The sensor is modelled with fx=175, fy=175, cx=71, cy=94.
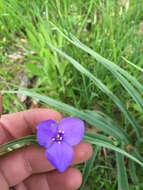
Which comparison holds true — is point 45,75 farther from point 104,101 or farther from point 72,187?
point 72,187

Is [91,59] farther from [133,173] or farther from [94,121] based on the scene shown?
[133,173]

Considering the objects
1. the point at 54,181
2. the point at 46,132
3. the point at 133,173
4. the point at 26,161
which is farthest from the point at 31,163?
the point at 133,173

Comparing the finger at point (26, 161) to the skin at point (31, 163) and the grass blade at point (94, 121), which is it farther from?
the grass blade at point (94, 121)

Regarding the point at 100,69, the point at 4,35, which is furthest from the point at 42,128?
the point at 4,35

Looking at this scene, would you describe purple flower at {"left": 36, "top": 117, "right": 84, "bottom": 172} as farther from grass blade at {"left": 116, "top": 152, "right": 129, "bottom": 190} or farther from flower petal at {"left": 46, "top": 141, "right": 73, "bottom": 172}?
grass blade at {"left": 116, "top": 152, "right": 129, "bottom": 190}

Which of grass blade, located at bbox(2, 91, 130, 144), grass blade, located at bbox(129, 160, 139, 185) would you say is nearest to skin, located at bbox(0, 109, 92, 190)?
grass blade, located at bbox(2, 91, 130, 144)

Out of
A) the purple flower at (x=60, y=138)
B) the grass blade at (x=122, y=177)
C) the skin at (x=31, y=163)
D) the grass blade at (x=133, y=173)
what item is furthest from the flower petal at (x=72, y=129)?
the grass blade at (x=133, y=173)
